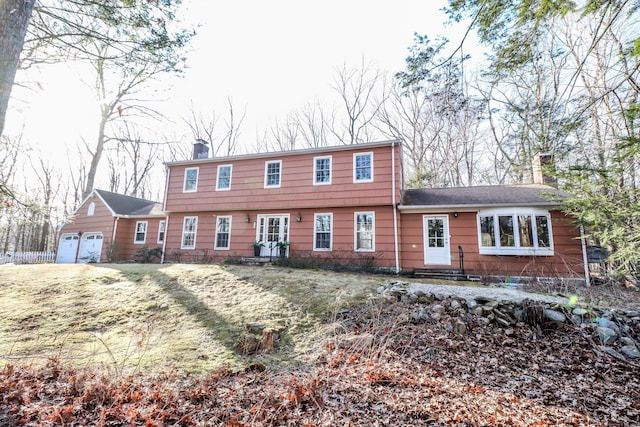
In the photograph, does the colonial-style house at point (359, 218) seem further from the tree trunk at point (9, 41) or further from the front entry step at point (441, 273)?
the tree trunk at point (9, 41)

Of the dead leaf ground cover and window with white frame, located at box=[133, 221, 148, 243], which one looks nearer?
the dead leaf ground cover

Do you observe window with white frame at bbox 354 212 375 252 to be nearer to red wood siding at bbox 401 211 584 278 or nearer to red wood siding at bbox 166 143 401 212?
red wood siding at bbox 166 143 401 212

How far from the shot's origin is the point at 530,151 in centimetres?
1633

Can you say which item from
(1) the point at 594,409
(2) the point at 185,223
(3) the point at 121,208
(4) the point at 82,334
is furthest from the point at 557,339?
(3) the point at 121,208

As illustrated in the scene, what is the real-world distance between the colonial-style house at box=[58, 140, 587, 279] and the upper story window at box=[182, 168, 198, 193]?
5cm

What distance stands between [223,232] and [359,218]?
6.20m

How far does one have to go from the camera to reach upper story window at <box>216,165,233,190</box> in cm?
1327

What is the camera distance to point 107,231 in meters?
15.7

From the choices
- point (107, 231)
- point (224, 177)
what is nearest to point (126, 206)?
point (107, 231)

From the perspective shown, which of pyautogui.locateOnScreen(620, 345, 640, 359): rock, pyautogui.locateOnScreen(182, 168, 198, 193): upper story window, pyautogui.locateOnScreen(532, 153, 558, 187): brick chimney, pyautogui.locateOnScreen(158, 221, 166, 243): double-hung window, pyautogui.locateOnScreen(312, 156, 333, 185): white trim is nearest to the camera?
pyautogui.locateOnScreen(620, 345, 640, 359): rock

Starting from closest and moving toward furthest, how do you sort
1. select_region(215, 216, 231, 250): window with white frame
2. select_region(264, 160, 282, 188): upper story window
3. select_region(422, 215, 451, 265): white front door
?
select_region(422, 215, 451, 265): white front door < select_region(264, 160, 282, 188): upper story window < select_region(215, 216, 231, 250): window with white frame

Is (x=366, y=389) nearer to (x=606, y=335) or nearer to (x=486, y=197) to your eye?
(x=606, y=335)

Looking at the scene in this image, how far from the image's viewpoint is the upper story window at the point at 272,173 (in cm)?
1255

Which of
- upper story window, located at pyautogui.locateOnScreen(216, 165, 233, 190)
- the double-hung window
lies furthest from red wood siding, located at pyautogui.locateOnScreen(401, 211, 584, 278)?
the double-hung window
